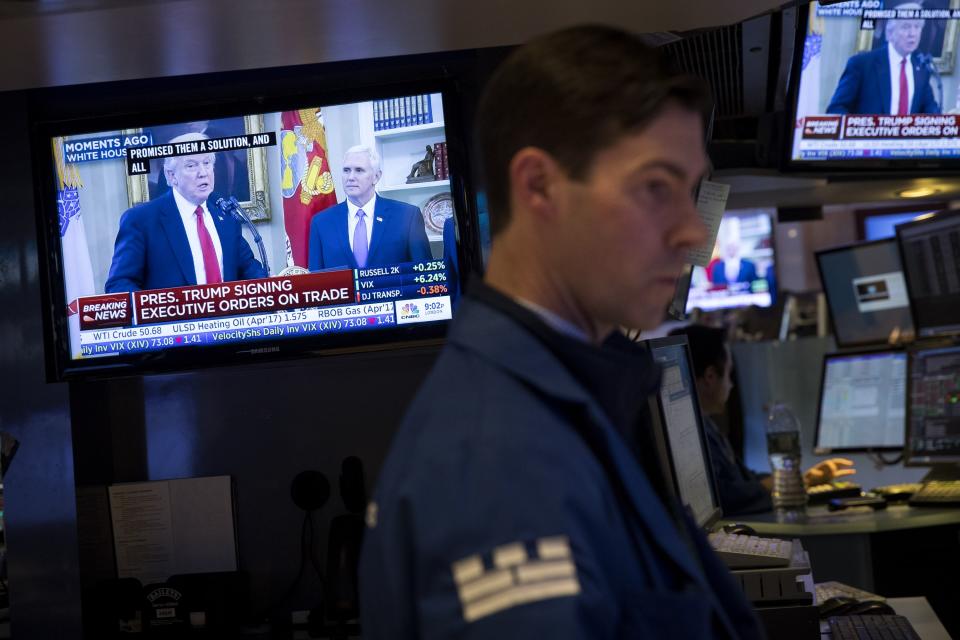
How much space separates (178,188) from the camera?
2.35 meters

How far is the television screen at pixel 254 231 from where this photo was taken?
2.29 metres

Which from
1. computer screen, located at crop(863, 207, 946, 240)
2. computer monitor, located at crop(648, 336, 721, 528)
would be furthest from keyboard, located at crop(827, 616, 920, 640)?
computer screen, located at crop(863, 207, 946, 240)

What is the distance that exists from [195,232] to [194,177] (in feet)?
0.41

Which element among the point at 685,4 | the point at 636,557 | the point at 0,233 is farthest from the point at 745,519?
the point at 636,557

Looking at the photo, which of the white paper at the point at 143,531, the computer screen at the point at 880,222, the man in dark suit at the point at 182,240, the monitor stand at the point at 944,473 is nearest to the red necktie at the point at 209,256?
the man in dark suit at the point at 182,240

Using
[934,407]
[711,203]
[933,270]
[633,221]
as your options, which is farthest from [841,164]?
[633,221]

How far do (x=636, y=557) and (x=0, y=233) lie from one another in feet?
6.92

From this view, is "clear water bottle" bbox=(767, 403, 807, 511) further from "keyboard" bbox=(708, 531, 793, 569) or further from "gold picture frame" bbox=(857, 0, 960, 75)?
"keyboard" bbox=(708, 531, 793, 569)

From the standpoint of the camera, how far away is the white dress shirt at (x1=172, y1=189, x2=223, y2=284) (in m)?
2.33

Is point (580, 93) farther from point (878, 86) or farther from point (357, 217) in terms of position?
point (878, 86)

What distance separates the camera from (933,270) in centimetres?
407

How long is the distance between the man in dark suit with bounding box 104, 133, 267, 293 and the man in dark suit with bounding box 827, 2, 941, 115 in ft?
7.72

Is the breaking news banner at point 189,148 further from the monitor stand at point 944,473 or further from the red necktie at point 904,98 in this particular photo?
the monitor stand at point 944,473

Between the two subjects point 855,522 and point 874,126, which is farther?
point 874,126
